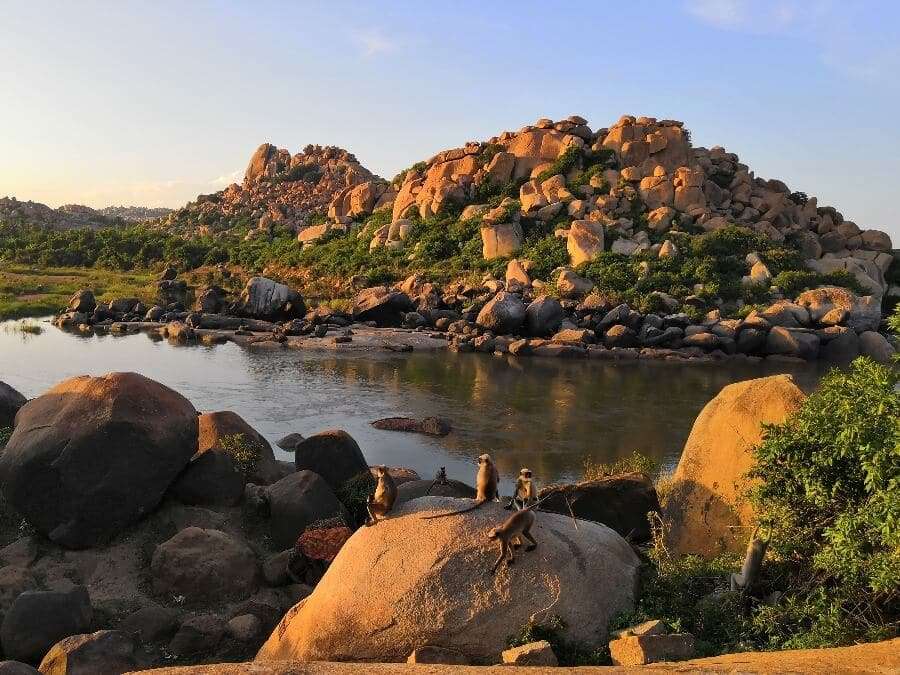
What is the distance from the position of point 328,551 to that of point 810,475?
809 centimetres

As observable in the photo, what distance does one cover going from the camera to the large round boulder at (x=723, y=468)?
13625mm

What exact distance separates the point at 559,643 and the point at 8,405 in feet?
54.2

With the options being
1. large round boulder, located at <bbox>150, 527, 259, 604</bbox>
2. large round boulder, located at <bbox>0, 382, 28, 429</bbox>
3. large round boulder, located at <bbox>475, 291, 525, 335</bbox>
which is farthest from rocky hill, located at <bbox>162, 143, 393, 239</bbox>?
large round boulder, located at <bbox>150, 527, 259, 604</bbox>

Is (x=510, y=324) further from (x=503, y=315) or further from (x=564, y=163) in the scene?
(x=564, y=163)

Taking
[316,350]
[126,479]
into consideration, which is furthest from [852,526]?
[316,350]

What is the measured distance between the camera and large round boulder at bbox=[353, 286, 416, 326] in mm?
52094

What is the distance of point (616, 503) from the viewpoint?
50.8 feet

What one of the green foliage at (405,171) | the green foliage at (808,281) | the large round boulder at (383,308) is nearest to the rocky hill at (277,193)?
the green foliage at (405,171)

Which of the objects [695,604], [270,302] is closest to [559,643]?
[695,604]

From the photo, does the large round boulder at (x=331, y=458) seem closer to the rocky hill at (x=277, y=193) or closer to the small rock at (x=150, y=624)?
the small rock at (x=150, y=624)

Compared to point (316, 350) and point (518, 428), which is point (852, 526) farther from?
point (316, 350)

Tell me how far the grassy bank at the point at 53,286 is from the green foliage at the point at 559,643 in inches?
2129

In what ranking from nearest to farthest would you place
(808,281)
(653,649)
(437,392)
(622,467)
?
1. (653,649)
2. (622,467)
3. (437,392)
4. (808,281)

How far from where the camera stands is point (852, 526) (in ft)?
29.4
